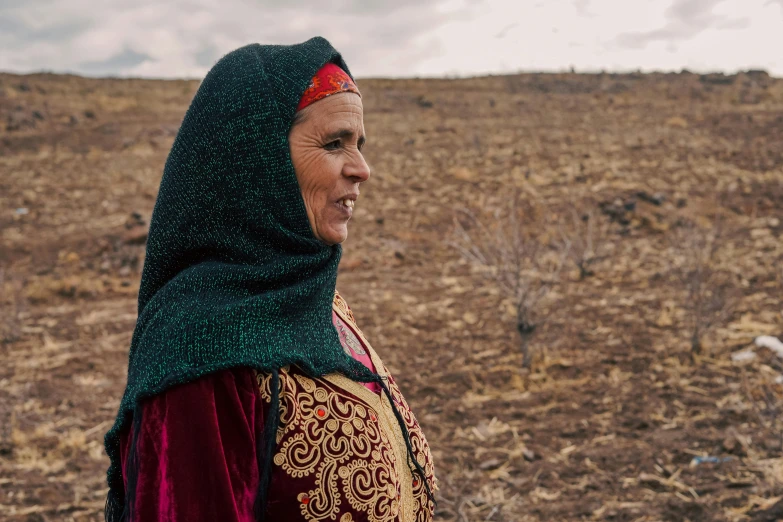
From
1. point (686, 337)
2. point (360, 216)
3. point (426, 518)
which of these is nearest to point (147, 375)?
point (426, 518)

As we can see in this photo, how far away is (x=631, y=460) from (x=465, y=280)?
555 centimetres

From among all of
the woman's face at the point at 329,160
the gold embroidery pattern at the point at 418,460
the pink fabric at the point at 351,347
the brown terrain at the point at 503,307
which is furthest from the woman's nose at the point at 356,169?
the brown terrain at the point at 503,307

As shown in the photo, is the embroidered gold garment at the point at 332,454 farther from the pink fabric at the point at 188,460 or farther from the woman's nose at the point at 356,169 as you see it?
the woman's nose at the point at 356,169

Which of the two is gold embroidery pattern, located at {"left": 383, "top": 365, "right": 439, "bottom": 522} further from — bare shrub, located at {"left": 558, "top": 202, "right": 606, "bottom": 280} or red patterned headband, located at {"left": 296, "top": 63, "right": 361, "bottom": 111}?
bare shrub, located at {"left": 558, "top": 202, "right": 606, "bottom": 280}

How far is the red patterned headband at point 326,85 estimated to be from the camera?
4.74 feet

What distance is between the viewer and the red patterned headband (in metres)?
1.44

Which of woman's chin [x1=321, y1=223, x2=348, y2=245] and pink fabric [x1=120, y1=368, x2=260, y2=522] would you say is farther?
woman's chin [x1=321, y1=223, x2=348, y2=245]

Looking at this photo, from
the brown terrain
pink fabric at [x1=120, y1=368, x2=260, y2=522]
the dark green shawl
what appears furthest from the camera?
the brown terrain

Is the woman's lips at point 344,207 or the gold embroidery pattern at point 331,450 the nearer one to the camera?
the gold embroidery pattern at point 331,450

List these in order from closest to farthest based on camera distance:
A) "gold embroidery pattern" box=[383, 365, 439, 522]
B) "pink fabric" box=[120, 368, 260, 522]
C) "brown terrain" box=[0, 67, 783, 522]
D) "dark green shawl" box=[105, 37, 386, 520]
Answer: "pink fabric" box=[120, 368, 260, 522] → "dark green shawl" box=[105, 37, 386, 520] → "gold embroidery pattern" box=[383, 365, 439, 522] → "brown terrain" box=[0, 67, 783, 522]

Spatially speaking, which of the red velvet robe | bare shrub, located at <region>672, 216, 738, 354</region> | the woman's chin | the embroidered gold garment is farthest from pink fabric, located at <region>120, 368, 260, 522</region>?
bare shrub, located at <region>672, 216, 738, 354</region>

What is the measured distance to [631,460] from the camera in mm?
4902

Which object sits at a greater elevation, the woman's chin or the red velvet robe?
the woman's chin

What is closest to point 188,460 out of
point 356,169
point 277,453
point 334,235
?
point 277,453
